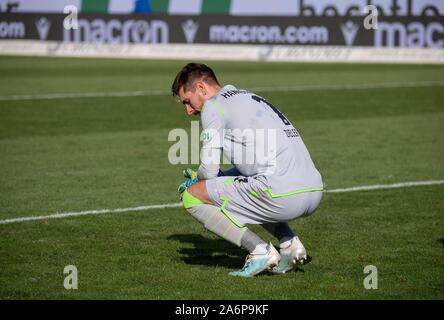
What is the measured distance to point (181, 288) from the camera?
697 cm

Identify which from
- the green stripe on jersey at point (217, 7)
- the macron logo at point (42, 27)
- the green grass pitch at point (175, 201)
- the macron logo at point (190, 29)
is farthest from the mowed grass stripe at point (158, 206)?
the macron logo at point (42, 27)

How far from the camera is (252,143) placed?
23.1ft

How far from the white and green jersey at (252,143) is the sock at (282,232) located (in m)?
0.64

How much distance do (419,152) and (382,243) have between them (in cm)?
607

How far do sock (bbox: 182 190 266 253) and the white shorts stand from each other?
5 cm

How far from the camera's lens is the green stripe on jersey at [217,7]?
3444 centimetres

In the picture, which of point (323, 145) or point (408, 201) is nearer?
point (408, 201)

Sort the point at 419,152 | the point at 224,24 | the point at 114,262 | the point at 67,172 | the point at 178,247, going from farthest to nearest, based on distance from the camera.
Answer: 1. the point at 224,24
2. the point at 419,152
3. the point at 67,172
4. the point at 178,247
5. the point at 114,262

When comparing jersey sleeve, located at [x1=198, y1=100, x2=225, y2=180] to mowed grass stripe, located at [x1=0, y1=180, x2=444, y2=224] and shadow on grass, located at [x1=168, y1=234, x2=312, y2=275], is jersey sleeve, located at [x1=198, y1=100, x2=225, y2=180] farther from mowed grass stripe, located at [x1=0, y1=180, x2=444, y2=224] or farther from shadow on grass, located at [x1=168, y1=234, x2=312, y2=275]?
mowed grass stripe, located at [x1=0, y1=180, x2=444, y2=224]

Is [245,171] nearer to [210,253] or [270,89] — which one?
[210,253]

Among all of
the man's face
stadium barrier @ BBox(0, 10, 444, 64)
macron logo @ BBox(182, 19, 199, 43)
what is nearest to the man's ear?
the man's face

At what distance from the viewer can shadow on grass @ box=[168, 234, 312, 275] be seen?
25.8 feet
